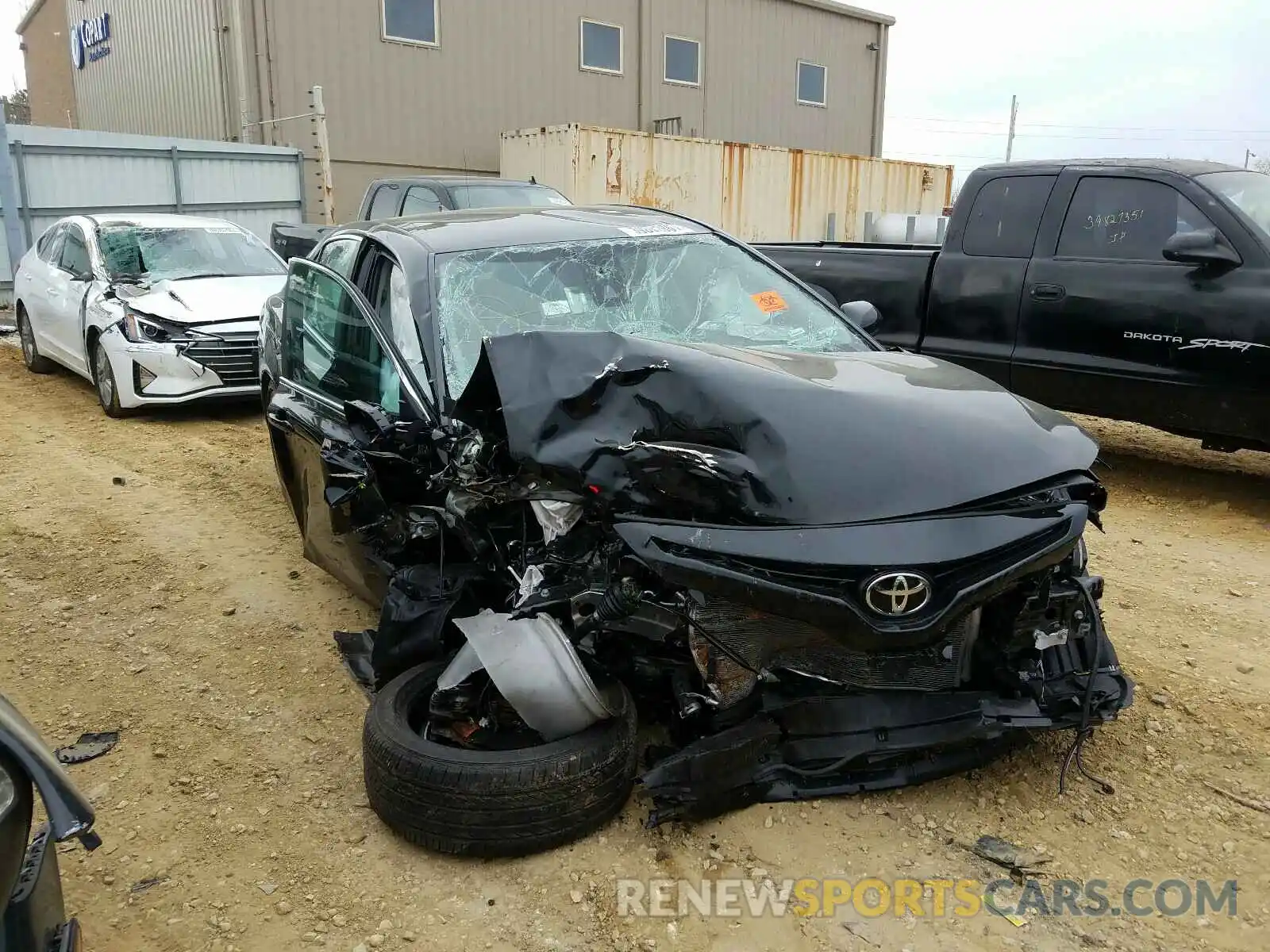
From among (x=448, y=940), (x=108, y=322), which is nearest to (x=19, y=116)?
(x=108, y=322)

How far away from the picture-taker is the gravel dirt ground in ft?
7.87

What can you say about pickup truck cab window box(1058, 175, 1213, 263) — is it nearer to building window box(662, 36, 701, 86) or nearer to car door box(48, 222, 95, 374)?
car door box(48, 222, 95, 374)

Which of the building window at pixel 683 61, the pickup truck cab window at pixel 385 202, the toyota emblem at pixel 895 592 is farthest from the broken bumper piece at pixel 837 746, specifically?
the building window at pixel 683 61

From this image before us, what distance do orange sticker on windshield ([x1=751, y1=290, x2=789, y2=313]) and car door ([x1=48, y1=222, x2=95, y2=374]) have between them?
21.9 ft

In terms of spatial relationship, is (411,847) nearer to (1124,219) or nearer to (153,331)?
(1124,219)

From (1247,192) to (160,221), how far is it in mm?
8592

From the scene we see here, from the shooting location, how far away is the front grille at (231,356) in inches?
303

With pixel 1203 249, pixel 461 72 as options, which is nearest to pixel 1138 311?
pixel 1203 249

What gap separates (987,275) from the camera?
6309 mm

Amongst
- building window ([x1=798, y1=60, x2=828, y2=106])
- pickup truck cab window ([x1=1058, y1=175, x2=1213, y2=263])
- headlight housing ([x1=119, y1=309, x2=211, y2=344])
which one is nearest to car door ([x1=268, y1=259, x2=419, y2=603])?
headlight housing ([x1=119, y1=309, x2=211, y2=344])

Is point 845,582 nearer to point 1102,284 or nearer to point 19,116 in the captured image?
point 1102,284

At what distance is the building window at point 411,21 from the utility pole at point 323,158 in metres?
1.72

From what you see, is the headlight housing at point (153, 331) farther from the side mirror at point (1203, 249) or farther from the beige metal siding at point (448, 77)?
the beige metal siding at point (448, 77)

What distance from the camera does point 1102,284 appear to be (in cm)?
579
